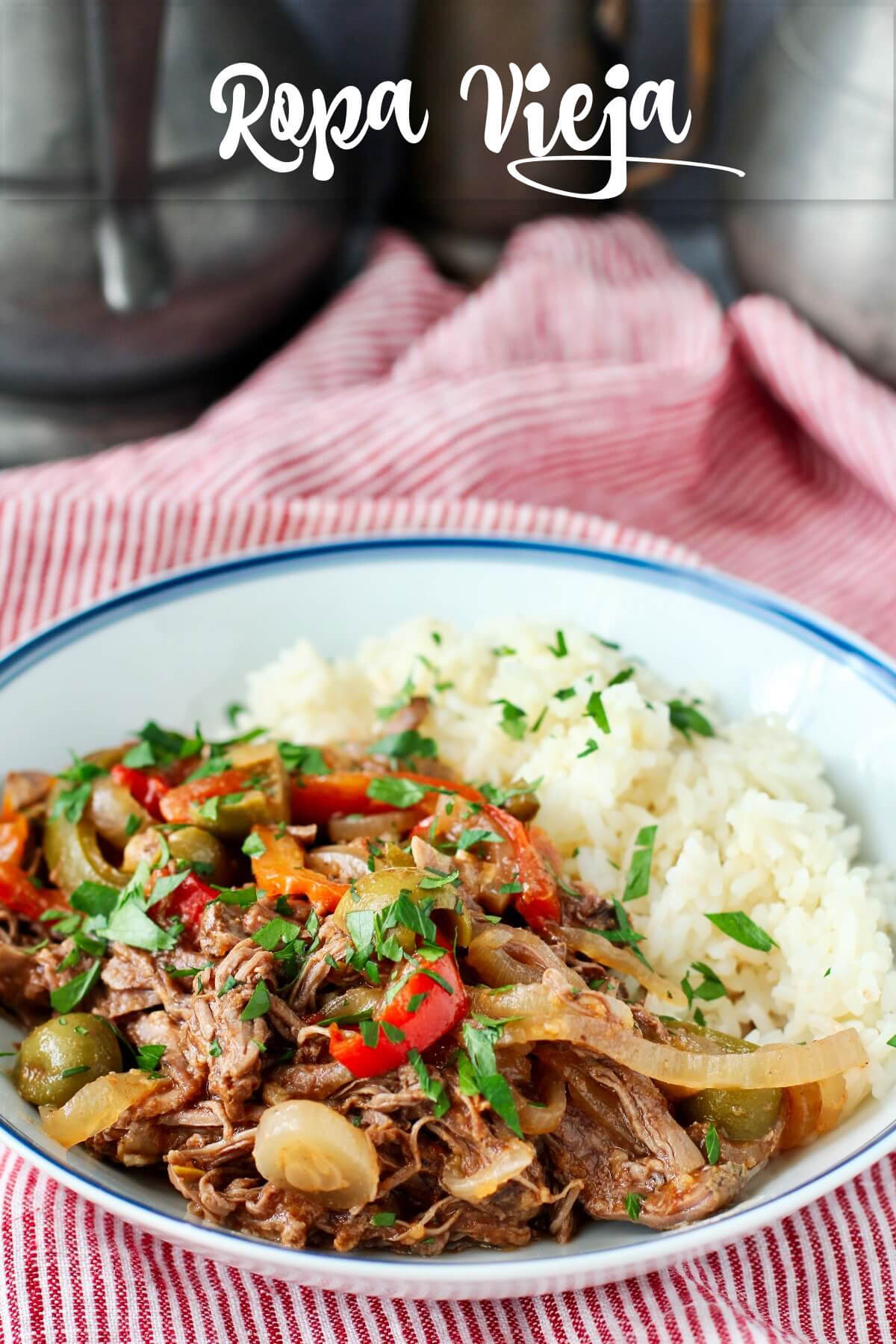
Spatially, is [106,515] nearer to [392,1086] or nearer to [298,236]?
[298,236]

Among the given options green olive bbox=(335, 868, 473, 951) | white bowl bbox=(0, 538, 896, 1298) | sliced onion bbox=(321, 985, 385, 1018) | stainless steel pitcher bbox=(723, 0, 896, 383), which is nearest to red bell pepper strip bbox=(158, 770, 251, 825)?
white bowl bbox=(0, 538, 896, 1298)

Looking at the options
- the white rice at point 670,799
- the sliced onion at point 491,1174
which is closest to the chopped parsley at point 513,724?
the white rice at point 670,799

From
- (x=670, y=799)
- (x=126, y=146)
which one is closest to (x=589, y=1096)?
(x=670, y=799)

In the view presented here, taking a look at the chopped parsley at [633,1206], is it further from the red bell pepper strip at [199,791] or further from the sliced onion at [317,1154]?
the red bell pepper strip at [199,791]

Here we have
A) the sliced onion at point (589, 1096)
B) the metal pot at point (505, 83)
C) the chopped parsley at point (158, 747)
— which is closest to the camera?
the sliced onion at point (589, 1096)

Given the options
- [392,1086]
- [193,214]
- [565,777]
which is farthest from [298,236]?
[392,1086]
